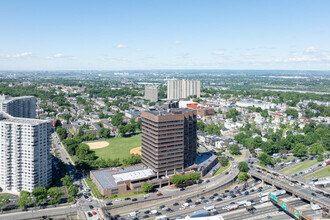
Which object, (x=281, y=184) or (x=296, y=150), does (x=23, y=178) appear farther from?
(x=296, y=150)

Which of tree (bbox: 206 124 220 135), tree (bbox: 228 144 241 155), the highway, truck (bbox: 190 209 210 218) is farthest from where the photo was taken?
tree (bbox: 206 124 220 135)

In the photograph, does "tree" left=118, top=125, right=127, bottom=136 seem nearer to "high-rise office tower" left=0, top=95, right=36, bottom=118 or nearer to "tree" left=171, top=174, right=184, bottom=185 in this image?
"high-rise office tower" left=0, top=95, right=36, bottom=118

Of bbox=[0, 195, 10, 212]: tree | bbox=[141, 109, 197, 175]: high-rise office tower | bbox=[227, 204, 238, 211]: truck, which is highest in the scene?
bbox=[141, 109, 197, 175]: high-rise office tower

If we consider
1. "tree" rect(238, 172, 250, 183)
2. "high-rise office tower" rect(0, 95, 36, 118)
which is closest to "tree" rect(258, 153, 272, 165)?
"tree" rect(238, 172, 250, 183)

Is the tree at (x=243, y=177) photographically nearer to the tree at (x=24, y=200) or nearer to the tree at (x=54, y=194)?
the tree at (x=54, y=194)


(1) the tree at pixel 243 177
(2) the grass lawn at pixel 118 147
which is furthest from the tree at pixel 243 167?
(2) the grass lawn at pixel 118 147

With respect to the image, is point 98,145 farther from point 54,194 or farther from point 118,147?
point 54,194

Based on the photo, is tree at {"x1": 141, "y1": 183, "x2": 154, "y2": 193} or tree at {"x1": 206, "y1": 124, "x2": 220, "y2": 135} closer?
tree at {"x1": 141, "y1": 183, "x2": 154, "y2": 193}

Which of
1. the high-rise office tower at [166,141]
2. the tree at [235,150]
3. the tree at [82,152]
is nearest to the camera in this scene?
the high-rise office tower at [166,141]
